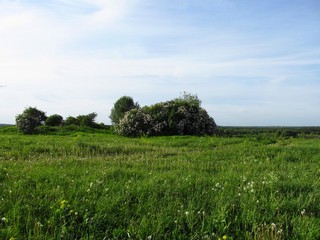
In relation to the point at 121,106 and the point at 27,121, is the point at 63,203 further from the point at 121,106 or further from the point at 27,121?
the point at 121,106

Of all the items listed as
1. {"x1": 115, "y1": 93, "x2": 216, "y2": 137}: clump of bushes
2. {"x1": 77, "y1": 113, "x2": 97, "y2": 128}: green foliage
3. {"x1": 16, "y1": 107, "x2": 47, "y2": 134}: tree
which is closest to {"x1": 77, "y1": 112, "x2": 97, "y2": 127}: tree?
{"x1": 77, "y1": 113, "x2": 97, "y2": 128}: green foliage

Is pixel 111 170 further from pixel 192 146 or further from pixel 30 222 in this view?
pixel 192 146

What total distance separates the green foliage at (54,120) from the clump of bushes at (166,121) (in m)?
9.17

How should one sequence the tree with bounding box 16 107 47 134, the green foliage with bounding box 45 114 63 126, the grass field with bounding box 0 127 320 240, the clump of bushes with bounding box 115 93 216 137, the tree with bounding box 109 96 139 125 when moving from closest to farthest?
the grass field with bounding box 0 127 320 240
the clump of bushes with bounding box 115 93 216 137
the tree with bounding box 16 107 47 134
the green foliage with bounding box 45 114 63 126
the tree with bounding box 109 96 139 125

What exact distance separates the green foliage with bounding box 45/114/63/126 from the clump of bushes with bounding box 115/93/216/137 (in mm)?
9171

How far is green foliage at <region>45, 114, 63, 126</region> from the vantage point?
39772 mm

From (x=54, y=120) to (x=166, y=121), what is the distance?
45.8 ft

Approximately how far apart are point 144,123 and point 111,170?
81.3ft

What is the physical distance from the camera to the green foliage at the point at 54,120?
130 ft

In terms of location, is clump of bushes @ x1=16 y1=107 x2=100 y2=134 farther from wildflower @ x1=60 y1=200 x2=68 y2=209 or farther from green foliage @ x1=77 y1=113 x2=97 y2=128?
wildflower @ x1=60 y1=200 x2=68 y2=209

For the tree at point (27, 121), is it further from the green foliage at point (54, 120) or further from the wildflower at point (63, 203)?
the wildflower at point (63, 203)

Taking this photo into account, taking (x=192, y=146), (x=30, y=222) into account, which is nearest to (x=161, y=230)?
(x=30, y=222)

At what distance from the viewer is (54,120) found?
40.3 m

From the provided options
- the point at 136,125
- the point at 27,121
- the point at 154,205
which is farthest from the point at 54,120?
the point at 154,205
